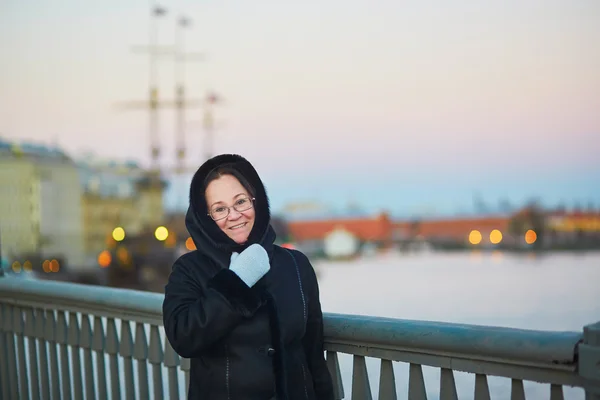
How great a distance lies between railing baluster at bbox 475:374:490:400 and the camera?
2168mm

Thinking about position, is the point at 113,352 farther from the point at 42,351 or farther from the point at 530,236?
the point at 530,236

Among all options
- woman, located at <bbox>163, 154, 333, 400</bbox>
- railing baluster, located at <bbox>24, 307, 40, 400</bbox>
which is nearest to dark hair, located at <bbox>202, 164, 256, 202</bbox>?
woman, located at <bbox>163, 154, 333, 400</bbox>

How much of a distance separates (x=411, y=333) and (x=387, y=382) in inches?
8.6

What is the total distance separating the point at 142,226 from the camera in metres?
88.3

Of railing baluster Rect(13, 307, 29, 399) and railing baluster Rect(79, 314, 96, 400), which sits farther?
railing baluster Rect(13, 307, 29, 399)

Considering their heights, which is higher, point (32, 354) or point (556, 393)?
point (556, 393)

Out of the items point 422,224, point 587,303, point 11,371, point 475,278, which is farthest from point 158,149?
point 11,371

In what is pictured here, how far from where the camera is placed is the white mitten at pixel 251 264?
2355 mm

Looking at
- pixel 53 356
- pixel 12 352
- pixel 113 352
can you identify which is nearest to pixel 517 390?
pixel 113 352

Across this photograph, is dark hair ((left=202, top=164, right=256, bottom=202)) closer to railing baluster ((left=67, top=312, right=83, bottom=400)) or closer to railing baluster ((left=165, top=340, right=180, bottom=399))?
railing baluster ((left=165, top=340, right=180, bottom=399))

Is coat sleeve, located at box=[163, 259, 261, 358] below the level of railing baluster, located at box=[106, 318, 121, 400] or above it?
above

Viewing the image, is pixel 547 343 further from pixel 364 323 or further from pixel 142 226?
pixel 142 226

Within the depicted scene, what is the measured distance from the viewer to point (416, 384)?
2375 mm

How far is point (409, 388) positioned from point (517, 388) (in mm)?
389
